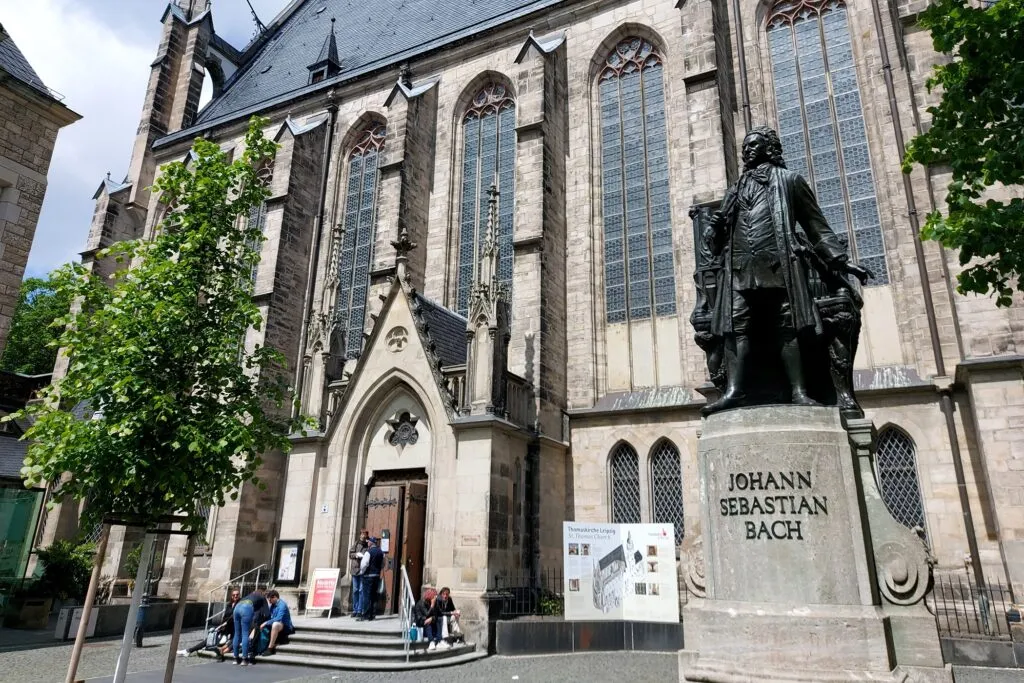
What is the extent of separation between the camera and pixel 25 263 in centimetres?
1389

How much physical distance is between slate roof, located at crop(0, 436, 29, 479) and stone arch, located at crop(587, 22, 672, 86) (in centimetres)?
1739

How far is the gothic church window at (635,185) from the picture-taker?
1664 centimetres

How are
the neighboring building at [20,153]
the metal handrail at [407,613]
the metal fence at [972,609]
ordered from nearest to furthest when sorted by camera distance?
the metal handrail at [407,613] < the metal fence at [972,609] < the neighboring building at [20,153]

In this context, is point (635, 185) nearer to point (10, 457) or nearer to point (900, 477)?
point (900, 477)

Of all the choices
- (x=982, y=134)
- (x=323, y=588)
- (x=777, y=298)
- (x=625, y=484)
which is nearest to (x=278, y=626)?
(x=323, y=588)

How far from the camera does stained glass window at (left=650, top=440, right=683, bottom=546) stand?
571 inches

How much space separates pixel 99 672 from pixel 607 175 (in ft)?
48.6

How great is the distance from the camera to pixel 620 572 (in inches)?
441

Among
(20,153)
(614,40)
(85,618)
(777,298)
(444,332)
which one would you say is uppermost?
(614,40)

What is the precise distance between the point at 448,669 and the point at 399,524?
4.02 metres

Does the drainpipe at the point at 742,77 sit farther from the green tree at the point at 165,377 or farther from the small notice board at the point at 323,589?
the small notice board at the point at 323,589

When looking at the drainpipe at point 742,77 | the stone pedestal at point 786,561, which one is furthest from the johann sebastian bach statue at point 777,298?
the drainpipe at point 742,77

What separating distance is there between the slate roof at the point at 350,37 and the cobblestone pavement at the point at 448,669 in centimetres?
1756

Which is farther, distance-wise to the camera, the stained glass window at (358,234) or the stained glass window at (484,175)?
the stained glass window at (358,234)
